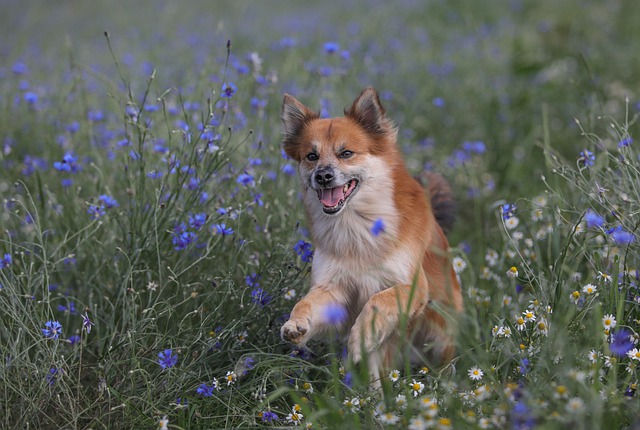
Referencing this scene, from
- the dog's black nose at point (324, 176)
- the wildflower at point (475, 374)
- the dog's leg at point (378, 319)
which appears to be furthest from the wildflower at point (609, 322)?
the dog's black nose at point (324, 176)

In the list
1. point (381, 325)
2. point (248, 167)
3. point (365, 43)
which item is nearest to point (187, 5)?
point (365, 43)

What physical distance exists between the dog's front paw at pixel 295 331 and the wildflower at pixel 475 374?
69 centimetres

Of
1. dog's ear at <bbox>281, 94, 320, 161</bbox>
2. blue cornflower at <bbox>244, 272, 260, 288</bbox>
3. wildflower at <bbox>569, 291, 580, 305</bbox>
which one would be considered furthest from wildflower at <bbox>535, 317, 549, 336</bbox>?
dog's ear at <bbox>281, 94, 320, 161</bbox>

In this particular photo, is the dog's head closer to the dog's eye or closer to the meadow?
the dog's eye

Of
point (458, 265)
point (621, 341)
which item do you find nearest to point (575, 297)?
point (621, 341)

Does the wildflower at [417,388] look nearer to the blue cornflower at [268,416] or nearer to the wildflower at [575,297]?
the blue cornflower at [268,416]

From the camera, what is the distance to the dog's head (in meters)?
3.28

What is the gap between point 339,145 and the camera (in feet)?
11.2

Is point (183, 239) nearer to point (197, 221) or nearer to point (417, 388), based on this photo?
point (197, 221)

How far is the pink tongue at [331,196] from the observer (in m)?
3.28

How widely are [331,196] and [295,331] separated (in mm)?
727

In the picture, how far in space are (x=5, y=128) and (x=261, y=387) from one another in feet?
12.4

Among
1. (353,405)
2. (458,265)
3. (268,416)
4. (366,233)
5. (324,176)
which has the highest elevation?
(324,176)

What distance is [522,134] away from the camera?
20.8 ft
